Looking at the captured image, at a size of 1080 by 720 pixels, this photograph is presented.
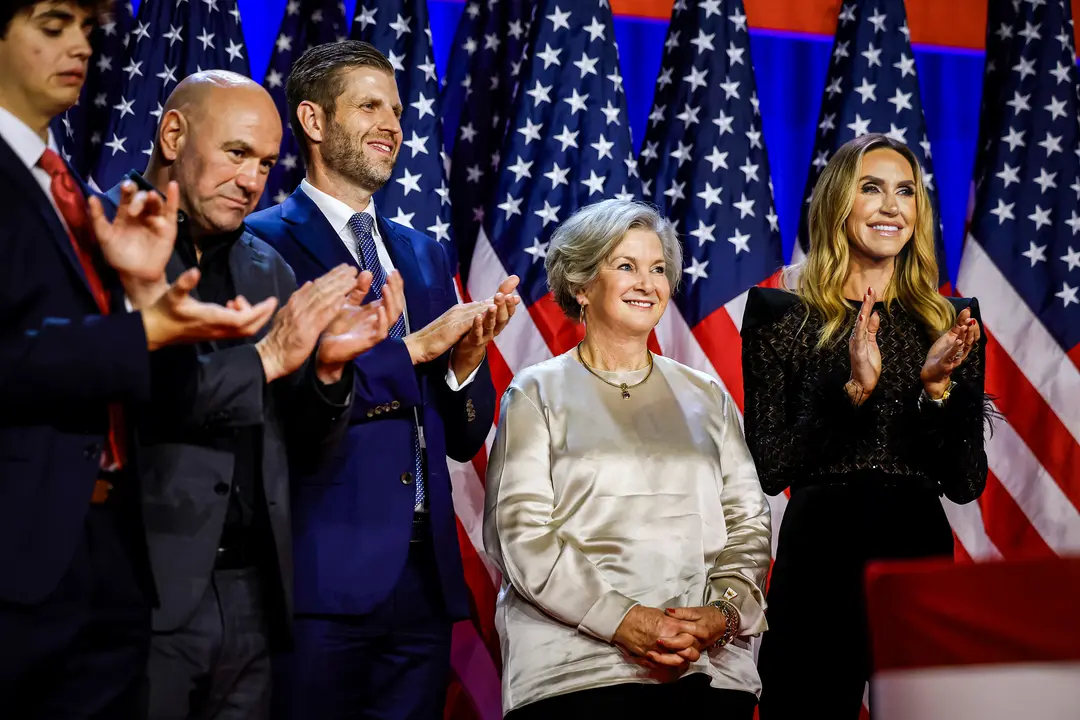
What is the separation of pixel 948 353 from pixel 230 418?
161cm

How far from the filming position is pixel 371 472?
2.42 meters

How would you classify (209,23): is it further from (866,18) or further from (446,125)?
(866,18)

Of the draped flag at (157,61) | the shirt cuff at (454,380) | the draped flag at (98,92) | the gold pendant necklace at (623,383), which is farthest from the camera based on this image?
the draped flag at (98,92)

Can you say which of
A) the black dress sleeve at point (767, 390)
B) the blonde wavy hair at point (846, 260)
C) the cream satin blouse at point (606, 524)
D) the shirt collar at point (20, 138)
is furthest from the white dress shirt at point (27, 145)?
the blonde wavy hair at point (846, 260)

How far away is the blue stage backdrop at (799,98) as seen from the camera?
4414mm

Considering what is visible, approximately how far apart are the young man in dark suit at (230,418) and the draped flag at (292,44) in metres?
1.47

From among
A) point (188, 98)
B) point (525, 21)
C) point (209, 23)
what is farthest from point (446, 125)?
point (188, 98)

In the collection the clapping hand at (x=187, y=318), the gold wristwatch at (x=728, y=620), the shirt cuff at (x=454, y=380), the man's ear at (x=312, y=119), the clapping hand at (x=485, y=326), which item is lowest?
the gold wristwatch at (x=728, y=620)

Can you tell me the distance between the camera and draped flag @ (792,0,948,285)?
4035 mm

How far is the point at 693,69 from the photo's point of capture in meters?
3.97

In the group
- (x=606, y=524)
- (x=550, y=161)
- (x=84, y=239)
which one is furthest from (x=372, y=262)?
(x=550, y=161)

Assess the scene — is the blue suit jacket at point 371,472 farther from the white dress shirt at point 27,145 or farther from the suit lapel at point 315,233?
the white dress shirt at point 27,145

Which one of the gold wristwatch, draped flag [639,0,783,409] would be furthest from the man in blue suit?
draped flag [639,0,783,409]

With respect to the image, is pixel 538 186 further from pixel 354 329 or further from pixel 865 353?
pixel 354 329
